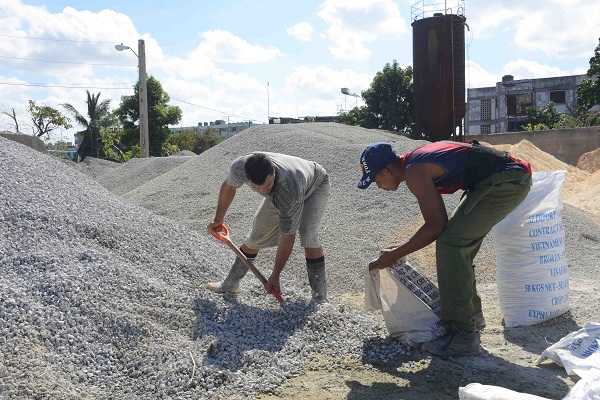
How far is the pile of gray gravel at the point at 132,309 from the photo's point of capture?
2.85 metres

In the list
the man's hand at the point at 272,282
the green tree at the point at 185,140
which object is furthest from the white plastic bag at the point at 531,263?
the green tree at the point at 185,140

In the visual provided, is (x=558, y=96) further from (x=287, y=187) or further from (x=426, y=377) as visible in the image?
(x=426, y=377)

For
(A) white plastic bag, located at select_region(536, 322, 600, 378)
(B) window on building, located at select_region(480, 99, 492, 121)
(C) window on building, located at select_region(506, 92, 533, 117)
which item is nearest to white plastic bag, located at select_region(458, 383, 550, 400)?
(A) white plastic bag, located at select_region(536, 322, 600, 378)

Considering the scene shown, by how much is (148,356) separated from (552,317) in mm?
2554

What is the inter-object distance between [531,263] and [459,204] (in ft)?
3.49

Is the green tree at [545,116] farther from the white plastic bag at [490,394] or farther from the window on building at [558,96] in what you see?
the white plastic bag at [490,394]

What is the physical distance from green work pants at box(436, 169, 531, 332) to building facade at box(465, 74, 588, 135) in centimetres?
3772

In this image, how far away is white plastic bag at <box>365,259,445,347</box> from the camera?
3332 mm

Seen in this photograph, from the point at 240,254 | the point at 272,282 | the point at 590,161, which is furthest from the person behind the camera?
the point at 590,161

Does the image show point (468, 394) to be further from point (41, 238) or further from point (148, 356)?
point (41, 238)

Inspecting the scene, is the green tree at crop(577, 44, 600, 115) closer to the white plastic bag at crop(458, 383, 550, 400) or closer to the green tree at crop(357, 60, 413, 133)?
the green tree at crop(357, 60, 413, 133)

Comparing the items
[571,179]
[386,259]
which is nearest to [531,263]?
[386,259]

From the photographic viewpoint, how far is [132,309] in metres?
3.35

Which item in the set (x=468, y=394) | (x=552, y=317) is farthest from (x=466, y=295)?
(x=552, y=317)
